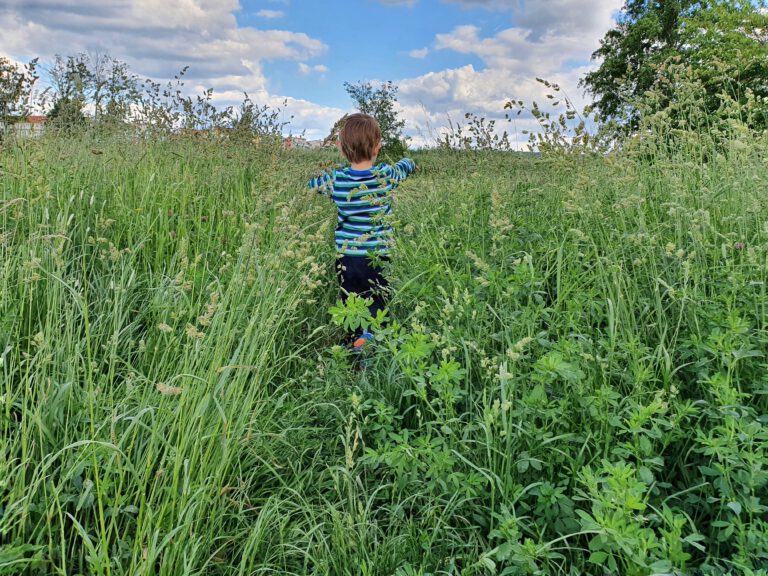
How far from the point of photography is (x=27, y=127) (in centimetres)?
489

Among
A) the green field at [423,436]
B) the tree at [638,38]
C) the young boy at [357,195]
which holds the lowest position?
the green field at [423,436]

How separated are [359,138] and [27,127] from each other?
3224 mm

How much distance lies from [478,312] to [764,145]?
2.64 metres

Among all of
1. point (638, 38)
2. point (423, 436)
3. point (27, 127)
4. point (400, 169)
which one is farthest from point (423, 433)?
point (638, 38)

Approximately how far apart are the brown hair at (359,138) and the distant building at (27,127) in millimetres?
2885

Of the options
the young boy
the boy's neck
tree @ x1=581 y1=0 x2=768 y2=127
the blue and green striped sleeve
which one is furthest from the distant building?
tree @ x1=581 y1=0 x2=768 y2=127

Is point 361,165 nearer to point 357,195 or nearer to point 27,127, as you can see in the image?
point 357,195

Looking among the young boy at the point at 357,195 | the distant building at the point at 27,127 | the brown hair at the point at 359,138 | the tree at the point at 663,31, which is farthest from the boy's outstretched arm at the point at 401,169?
the tree at the point at 663,31

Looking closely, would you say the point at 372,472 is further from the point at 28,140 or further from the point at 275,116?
the point at 275,116

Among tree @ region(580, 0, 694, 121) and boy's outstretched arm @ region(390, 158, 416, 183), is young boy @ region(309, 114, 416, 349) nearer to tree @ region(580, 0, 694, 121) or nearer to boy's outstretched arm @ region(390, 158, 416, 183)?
boy's outstretched arm @ region(390, 158, 416, 183)

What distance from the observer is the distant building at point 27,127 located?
4.49 meters

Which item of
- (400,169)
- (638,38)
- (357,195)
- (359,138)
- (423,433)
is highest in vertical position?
(638,38)

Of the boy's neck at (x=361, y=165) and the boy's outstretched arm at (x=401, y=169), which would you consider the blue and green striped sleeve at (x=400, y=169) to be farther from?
the boy's neck at (x=361, y=165)

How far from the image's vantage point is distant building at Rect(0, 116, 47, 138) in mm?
4492
